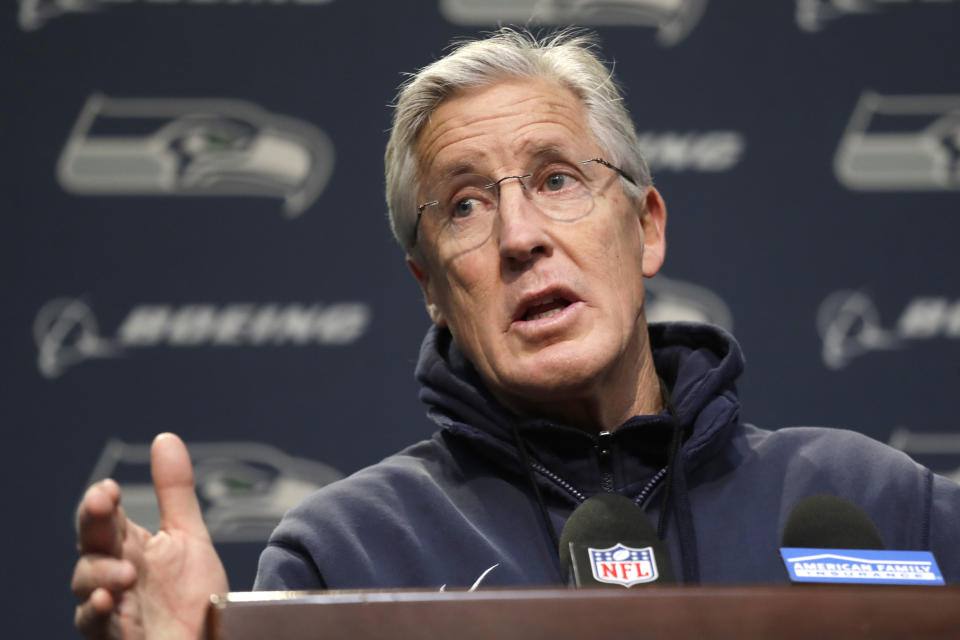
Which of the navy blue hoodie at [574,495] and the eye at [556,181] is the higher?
Answer: the eye at [556,181]

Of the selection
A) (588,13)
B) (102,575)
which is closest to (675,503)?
(102,575)

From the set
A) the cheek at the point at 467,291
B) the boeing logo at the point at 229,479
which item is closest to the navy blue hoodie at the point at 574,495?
A: the cheek at the point at 467,291

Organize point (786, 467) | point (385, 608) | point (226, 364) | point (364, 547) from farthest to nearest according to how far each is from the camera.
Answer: point (226, 364)
point (786, 467)
point (364, 547)
point (385, 608)

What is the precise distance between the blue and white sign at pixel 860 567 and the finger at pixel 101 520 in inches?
29.8

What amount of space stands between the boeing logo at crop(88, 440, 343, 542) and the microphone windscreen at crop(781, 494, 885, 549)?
5.06 feet

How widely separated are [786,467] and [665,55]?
4.63 feet

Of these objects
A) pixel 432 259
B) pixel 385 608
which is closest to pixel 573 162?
pixel 432 259

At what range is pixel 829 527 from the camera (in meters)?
1.40

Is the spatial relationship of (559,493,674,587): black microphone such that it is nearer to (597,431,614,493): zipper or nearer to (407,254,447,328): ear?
(597,431,614,493): zipper

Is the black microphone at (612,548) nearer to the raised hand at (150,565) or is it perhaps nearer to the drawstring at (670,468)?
the drawstring at (670,468)

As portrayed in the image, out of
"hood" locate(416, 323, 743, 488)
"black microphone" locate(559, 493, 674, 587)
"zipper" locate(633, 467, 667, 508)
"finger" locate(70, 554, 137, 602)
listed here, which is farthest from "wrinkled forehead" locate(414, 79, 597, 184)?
"finger" locate(70, 554, 137, 602)

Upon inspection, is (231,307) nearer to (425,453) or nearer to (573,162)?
(425,453)

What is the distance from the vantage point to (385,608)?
928 millimetres

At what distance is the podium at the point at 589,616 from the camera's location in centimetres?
92
